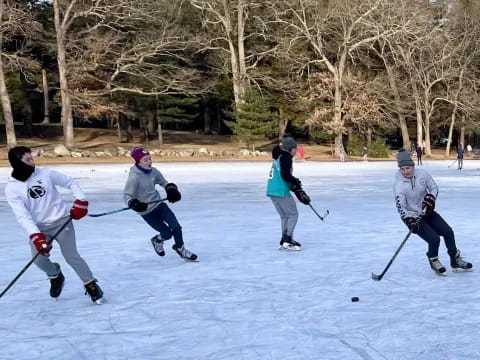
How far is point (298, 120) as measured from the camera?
1629 inches

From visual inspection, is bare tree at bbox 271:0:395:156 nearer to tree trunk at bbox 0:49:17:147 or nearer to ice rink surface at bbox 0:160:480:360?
tree trunk at bbox 0:49:17:147

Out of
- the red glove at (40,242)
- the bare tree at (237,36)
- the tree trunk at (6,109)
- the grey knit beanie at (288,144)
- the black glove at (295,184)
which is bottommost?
the red glove at (40,242)

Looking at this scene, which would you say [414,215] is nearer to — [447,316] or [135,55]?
[447,316]

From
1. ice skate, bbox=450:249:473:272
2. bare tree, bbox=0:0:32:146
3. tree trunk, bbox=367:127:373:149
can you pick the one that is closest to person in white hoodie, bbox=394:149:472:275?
ice skate, bbox=450:249:473:272

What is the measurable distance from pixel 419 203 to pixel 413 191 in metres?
0.14

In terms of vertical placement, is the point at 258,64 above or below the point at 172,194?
above

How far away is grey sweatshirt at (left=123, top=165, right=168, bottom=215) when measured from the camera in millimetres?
6410

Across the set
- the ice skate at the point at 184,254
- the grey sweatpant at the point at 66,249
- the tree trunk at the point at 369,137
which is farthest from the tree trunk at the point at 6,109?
the grey sweatpant at the point at 66,249

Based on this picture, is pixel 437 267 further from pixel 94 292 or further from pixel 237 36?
pixel 237 36

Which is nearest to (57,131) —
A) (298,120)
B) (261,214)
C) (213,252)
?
(298,120)

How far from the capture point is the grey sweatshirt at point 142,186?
6.41 meters

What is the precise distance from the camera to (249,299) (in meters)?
5.14

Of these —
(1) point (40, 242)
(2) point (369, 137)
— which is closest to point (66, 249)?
(1) point (40, 242)

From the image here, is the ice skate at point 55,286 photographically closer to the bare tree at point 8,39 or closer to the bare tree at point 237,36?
the bare tree at point 8,39
